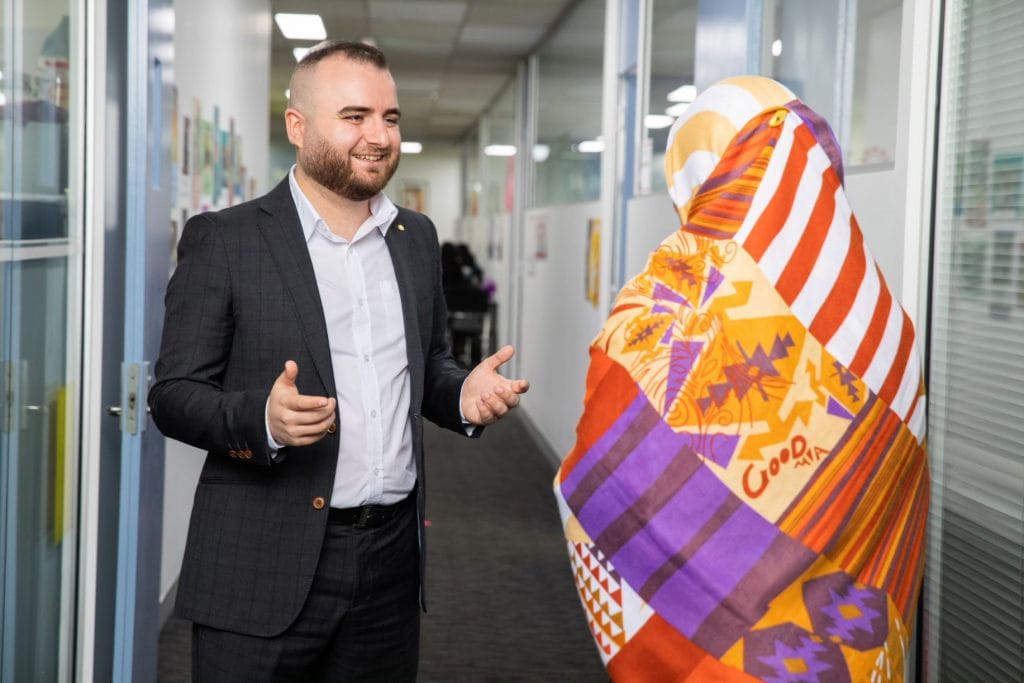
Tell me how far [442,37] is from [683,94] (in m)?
5.63

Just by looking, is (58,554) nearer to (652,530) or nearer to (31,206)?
(31,206)

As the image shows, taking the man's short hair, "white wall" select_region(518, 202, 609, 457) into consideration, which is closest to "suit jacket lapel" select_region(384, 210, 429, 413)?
the man's short hair

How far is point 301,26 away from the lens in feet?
31.4

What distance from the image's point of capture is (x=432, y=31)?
31.4 ft

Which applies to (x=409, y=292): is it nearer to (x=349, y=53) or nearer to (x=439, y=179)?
(x=349, y=53)

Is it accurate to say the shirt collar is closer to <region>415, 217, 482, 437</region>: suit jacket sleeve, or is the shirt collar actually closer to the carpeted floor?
<region>415, 217, 482, 437</region>: suit jacket sleeve

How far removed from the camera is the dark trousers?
190cm

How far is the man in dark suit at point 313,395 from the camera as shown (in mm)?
1884

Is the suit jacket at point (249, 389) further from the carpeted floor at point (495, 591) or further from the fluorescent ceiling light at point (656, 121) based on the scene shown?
the fluorescent ceiling light at point (656, 121)

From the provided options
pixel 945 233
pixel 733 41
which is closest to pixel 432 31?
pixel 733 41

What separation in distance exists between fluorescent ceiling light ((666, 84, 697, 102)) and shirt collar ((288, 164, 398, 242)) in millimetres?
2502

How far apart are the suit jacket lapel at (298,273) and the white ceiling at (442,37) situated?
6514mm

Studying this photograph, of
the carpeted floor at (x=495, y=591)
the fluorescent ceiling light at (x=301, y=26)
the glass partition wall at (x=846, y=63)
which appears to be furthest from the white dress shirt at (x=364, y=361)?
the fluorescent ceiling light at (x=301, y=26)

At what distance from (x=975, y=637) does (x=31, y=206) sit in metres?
2.01
